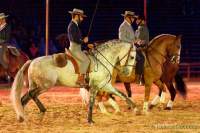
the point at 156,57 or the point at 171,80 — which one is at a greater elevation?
the point at 156,57

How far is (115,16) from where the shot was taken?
29734 mm

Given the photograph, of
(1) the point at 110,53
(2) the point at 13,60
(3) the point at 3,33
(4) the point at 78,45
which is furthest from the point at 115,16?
(4) the point at 78,45

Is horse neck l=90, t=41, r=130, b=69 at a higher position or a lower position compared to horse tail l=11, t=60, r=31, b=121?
higher

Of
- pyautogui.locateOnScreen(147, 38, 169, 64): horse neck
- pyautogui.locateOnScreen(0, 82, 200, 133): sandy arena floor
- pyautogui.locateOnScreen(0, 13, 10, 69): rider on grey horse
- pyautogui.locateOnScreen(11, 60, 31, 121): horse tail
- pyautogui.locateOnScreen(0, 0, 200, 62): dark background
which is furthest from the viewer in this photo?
pyautogui.locateOnScreen(0, 0, 200, 62): dark background

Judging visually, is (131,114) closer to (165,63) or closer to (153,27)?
(165,63)

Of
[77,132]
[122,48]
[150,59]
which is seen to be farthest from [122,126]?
[150,59]

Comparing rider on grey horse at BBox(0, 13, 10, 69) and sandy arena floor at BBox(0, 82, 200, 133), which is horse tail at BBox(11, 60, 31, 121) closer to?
sandy arena floor at BBox(0, 82, 200, 133)

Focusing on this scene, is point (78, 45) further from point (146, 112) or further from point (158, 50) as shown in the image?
point (158, 50)

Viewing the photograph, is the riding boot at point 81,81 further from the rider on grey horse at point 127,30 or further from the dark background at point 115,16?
the dark background at point 115,16

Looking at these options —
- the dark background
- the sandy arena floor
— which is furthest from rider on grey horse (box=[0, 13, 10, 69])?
the dark background

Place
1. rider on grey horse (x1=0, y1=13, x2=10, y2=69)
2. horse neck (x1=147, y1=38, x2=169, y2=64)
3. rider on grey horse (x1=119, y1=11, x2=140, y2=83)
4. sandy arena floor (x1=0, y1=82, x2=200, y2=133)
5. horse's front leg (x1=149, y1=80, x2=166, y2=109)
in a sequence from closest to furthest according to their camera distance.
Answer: sandy arena floor (x1=0, y1=82, x2=200, y2=133) → rider on grey horse (x1=119, y1=11, x2=140, y2=83) → horse neck (x1=147, y1=38, x2=169, y2=64) → horse's front leg (x1=149, y1=80, x2=166, y2=109) → rider on grey horse (x1=0, y1=13, x2=10, y2=69)

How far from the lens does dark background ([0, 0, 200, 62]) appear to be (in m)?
28.2

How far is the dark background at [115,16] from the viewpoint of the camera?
28172mm

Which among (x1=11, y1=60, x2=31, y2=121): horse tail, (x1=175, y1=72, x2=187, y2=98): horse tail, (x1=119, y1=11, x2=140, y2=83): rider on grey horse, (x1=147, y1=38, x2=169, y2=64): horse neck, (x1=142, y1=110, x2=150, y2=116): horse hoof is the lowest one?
(x1=142, y1=110, x2=150, y2=116): horse hoof
